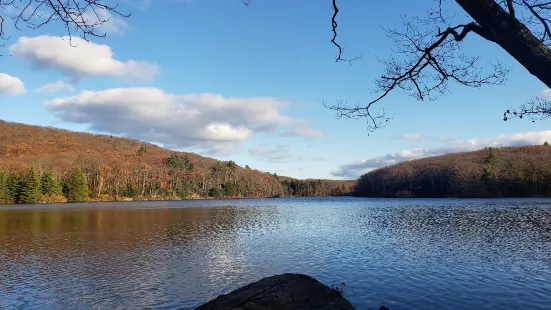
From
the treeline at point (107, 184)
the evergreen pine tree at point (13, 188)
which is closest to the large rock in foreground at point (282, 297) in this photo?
the treeline at point (107, 184)

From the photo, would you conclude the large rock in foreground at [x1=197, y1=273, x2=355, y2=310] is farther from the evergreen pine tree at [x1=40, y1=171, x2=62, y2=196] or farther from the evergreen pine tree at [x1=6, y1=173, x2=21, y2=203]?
the evergreen pine tree at [x1=40, y1=171, x2=62, y2=196]

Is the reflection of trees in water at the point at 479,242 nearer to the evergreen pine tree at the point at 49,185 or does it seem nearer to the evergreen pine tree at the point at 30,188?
the evergreen pine tree at the point at 30,188

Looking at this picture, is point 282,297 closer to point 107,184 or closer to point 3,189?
point 3,189

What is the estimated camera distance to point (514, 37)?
3.98m

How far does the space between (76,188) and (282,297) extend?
14118 cm

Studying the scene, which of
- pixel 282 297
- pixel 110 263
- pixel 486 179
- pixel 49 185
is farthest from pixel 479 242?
pixel 486 179

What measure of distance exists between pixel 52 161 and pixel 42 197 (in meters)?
62.3

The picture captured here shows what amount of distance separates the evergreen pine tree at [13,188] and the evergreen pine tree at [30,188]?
1.25 metres

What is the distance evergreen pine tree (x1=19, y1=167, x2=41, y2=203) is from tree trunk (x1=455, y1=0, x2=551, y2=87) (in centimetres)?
13384

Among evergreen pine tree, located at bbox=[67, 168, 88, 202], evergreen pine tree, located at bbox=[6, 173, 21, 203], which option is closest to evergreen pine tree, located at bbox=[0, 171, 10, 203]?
evergreen pine tree, located at bbox=[6, 173, 21, 203]

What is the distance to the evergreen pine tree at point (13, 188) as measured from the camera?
4555 inches

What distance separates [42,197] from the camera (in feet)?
400

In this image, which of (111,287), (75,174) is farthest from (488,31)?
(75,174)

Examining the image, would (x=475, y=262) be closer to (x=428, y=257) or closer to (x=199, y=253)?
(x=428, y=257)
